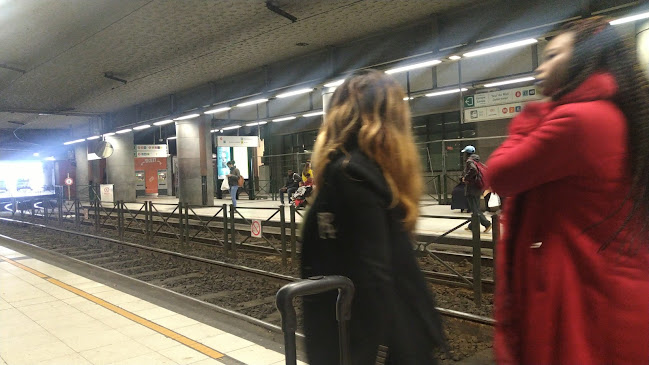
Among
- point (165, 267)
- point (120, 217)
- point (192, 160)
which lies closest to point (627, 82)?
point (165, 267)

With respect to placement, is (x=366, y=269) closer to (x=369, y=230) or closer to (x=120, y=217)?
(x=369, y=230)

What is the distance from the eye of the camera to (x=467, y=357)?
463 centimetres

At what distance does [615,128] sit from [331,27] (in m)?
10.3

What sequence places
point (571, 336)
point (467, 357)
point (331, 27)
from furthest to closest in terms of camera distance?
point (331, 27), point (467, 357), point (571, 336)

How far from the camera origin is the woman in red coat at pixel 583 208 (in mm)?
1168

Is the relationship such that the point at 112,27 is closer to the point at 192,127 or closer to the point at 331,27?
the point at 331,27

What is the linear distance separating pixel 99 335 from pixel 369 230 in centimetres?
444

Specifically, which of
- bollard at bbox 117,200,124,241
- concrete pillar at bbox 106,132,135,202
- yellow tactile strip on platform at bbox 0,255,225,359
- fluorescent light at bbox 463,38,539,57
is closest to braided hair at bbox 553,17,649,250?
yellow tactile strip on platform at bbox 0,255,225,359

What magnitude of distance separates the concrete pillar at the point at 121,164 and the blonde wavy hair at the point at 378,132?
25.4 metres

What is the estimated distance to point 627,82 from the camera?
125cm

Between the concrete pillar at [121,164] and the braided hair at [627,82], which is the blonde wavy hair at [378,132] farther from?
the concrete pillar at [121,164]

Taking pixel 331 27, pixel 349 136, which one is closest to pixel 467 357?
pixel 349 136

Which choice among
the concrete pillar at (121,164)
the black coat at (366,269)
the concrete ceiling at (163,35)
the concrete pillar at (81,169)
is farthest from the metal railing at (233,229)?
the concrete pillar at (81,169)

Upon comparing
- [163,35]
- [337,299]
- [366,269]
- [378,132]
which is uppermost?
[163,35]
